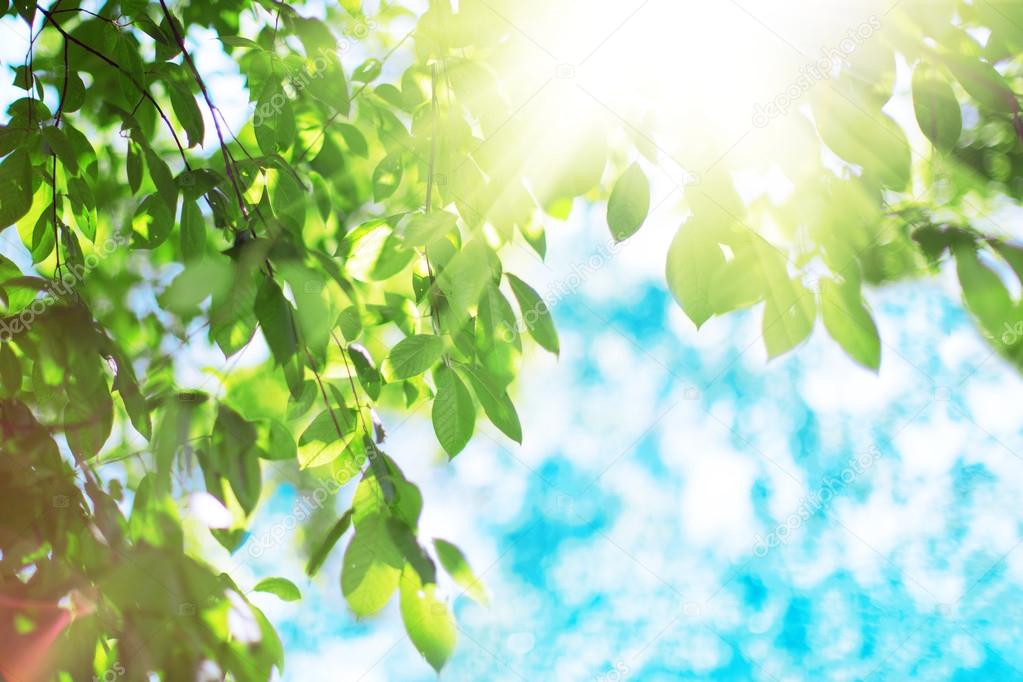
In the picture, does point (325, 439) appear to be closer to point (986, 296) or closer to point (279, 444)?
point (279, 444)

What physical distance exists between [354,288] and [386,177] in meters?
0.39

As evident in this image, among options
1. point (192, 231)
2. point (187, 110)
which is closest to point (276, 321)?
point (192, 231)

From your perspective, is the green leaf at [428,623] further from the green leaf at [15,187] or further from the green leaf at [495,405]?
the green leaf at [15,187]

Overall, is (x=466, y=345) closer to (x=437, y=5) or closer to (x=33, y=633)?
(x=437, y=5)

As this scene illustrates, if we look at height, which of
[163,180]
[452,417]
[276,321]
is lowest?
[452,417]

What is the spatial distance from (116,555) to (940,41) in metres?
1.10

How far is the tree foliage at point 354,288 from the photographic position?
0.74 metres

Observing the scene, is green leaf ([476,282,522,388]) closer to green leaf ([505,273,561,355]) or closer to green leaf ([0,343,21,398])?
green leaf ([505,273,561,355])

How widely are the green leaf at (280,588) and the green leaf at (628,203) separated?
0.55 m

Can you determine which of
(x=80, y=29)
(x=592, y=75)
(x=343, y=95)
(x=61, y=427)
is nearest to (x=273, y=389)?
(x=61, y=427)

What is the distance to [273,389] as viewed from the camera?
1.40m

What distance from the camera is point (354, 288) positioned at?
3.01 feet

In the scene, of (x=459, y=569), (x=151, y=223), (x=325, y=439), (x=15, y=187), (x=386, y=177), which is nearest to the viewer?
(x=459, y=569)

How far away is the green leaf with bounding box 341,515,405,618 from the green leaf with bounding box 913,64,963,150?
66 cm
